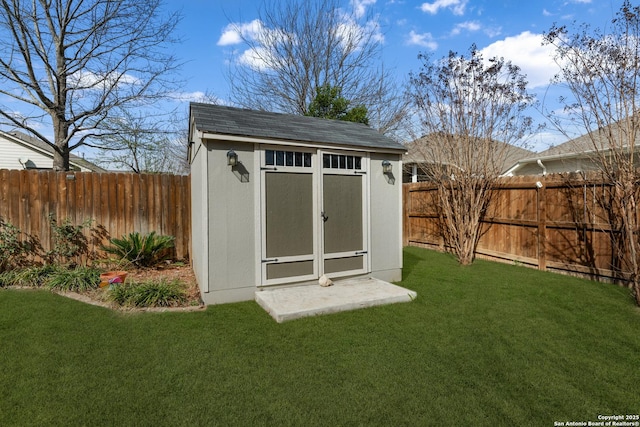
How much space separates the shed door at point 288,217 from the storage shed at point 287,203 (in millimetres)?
14

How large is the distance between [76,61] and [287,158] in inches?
287

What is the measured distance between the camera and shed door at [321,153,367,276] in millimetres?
4938

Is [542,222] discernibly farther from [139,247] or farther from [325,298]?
[139,247]

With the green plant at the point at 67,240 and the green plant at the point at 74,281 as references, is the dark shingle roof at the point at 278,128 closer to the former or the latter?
the green plant at the point at 74,281

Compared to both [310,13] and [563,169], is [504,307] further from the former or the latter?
[310,13]

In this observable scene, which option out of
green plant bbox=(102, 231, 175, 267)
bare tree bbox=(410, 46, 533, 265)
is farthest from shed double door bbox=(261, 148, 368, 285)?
bare tree bbox=(410, 46, 533, 265)

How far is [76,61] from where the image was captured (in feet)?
27.1

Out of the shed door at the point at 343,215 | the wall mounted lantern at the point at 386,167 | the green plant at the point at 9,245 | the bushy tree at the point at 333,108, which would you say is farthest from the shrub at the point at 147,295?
the bushy tree at the point at 333,108

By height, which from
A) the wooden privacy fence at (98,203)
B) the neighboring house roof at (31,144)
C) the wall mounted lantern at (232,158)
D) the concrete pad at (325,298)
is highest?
the neighboring house roof at (31,144)

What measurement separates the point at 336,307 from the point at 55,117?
28.4 feet

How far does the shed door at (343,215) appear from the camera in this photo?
16.2 feet

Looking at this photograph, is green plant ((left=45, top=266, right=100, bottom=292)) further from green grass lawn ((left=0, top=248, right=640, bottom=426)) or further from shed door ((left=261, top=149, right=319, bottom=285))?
shed door ((left=261, top=149, right=319, bottom=285))

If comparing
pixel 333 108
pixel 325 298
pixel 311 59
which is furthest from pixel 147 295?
pixel 311 59

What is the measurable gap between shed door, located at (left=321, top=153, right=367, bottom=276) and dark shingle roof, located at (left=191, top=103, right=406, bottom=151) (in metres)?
0.34
